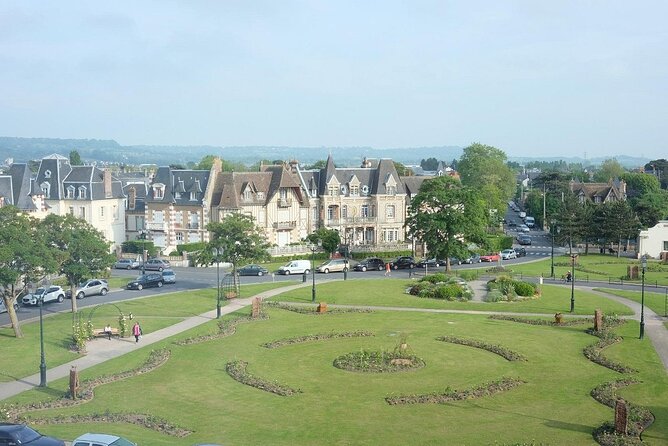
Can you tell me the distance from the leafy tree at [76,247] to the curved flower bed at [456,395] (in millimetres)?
28084

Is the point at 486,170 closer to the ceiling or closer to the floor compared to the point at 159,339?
closer to the ceiling

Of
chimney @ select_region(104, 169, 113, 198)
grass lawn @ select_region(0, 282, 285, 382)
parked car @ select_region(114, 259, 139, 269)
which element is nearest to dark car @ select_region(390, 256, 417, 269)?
grass lawn @ select_region(0, 282, 285, 382)

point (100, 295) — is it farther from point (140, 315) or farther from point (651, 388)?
point (651, 388)

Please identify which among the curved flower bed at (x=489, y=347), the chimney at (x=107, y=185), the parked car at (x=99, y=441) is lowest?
the curved flower bed at (x=489, y=347)

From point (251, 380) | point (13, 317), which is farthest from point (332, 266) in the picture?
point (251, 380)

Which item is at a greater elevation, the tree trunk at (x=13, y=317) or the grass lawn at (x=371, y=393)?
the tree trunk at (x=13, y=317)

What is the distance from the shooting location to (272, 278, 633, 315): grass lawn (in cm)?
5609

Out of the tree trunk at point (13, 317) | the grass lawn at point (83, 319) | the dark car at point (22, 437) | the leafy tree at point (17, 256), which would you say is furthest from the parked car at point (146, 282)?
the dark car at point (22, 437)

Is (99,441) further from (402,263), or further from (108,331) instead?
(402,263)

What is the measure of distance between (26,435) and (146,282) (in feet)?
136

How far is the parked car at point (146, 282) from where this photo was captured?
6625cm

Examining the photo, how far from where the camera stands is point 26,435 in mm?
25781

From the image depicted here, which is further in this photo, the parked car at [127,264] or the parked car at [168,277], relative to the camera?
the parked car at [127,264]

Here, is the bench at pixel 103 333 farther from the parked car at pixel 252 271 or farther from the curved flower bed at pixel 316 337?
the parked car at pixel 252 271
